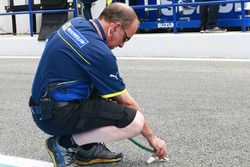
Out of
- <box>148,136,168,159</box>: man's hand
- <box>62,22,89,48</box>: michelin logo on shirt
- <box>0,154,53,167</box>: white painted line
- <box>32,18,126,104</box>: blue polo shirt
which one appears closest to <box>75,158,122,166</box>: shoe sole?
<box>0,154,53,167</box>: white painted line

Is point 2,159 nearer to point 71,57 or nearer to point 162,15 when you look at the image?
point 71,57

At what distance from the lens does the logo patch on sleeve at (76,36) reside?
11.4ft

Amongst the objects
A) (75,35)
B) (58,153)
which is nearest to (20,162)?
(58,153)

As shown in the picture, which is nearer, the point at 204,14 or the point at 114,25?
the point at 114,25

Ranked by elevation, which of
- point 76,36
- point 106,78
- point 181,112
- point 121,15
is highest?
point 121,15

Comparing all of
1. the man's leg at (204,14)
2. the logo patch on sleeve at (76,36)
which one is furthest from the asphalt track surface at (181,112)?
the man's leg at (204,14)

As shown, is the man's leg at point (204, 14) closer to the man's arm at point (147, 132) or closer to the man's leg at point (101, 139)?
the man's leg at point (101, 139)

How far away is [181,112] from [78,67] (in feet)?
8.03

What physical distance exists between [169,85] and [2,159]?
368cm

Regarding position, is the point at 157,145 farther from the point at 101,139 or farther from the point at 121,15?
the point at 121,15

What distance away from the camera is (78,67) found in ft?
11.5

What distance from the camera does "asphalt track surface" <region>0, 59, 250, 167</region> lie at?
13.8ft

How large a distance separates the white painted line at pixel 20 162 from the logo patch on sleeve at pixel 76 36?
114 centimetres

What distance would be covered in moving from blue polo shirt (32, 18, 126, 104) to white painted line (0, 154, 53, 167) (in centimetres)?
67
